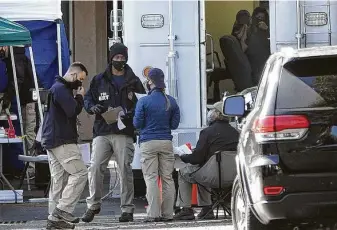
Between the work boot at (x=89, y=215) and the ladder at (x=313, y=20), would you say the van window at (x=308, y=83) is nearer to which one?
the work boot at (x=89, y=215)

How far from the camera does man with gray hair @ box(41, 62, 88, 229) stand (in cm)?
963

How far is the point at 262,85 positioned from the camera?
23.3 ft

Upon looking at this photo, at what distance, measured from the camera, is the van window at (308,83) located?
644cm

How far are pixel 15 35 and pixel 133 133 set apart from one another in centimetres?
221

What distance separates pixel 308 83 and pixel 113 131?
167 inches

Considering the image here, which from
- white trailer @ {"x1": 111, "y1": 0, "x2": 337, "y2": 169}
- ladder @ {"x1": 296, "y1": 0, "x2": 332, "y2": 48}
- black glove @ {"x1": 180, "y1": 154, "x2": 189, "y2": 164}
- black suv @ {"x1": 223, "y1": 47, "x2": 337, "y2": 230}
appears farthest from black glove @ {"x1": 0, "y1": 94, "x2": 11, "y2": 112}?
black suv @ {"x1": 223, "y1": 47, "x2": 337, "y2": 230}

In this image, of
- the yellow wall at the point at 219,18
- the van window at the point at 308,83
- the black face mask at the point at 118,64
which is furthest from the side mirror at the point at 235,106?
the yellow wall at the point at 219,18

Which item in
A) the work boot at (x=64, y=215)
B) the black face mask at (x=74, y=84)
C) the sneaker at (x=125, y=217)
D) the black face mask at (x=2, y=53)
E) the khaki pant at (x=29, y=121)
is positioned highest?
the black face mask at (x=2, y=53)

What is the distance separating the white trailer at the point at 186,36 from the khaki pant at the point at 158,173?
4.24 feet

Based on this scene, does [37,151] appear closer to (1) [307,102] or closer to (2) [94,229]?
(2) [94,229]

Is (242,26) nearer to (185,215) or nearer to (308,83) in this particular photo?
(185,215)

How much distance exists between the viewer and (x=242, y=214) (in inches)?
307

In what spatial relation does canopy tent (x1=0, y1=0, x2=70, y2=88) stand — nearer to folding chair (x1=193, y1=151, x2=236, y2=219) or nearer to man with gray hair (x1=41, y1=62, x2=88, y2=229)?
man with gray hair (x1=41, y1=62, x2=88, y2=229)

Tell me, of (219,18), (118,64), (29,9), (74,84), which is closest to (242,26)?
(219,18)
